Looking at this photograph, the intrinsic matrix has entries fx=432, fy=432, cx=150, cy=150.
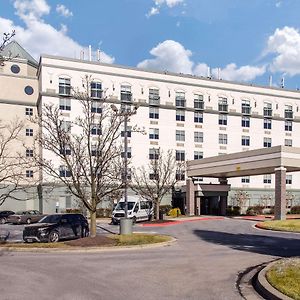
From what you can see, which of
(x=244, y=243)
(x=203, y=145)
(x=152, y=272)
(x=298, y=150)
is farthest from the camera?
(x=203, y=145)

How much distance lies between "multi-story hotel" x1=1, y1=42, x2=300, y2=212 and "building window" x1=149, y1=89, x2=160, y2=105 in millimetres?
136

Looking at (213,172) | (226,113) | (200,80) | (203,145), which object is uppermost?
(200,80)

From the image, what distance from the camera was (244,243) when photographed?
799 inches

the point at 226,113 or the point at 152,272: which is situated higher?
the point at 226,113

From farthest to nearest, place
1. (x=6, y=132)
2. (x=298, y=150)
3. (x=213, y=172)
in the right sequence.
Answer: (x=6, y=132) → (x=213, y=172) → (x=298, y=150)

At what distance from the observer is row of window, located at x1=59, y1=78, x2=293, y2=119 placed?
5338cm

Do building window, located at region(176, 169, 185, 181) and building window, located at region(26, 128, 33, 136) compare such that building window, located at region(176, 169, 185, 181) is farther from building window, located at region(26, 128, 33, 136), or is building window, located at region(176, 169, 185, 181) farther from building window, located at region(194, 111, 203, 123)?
building window, located at region(26, 128, 33, 136)

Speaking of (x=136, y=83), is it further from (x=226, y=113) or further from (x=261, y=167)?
(x=261, y=167)

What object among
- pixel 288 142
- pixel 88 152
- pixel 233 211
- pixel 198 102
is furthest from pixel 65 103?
pixel 288 142

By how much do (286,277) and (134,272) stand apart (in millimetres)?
4091

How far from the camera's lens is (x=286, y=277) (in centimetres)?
1003

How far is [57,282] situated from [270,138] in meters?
59.8

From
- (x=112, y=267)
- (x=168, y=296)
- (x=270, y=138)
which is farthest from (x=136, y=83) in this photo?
(x=168, y=296)

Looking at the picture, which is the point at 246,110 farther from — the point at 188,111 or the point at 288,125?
the point at 188,111
